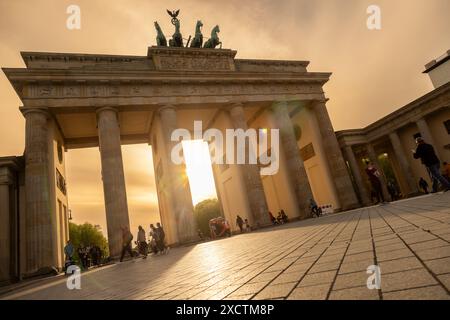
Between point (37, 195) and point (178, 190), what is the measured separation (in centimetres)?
820

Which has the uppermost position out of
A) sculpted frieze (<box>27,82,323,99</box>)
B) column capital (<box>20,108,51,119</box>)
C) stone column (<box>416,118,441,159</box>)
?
sculpted frieze (<box>27,82,323,99</box>)

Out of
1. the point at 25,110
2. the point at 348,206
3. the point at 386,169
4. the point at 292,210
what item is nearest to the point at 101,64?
the point at 25,110

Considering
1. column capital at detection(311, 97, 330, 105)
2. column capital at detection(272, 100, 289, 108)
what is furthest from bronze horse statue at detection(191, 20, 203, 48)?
column capital at detection(311, 97, 330, 105)

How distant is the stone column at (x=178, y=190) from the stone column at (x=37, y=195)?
7.32 m

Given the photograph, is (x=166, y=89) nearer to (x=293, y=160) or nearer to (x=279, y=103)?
(x=279, y=103)

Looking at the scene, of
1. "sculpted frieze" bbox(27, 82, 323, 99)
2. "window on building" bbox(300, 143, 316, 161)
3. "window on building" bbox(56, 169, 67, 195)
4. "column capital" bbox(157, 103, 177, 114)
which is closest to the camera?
"sculpted frieze" bbox(27, 82, 323, 99)

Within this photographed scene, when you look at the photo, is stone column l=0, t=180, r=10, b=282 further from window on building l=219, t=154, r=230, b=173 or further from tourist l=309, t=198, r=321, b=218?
tourist l=309, t=198, r=321, b=218

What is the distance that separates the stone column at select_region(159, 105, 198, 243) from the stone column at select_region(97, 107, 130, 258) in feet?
10.4

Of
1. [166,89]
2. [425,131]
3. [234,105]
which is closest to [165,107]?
[166,89]

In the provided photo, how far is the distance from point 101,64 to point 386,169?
56.6 meters

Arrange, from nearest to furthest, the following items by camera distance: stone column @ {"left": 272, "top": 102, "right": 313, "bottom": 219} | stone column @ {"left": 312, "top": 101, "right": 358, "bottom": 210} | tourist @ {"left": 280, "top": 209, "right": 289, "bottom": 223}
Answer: stone column @ {"left": 272, "top": 102, "right": 313, "bottom": 219} → stone column @ {"left": 312, "top": 101, "right": 358, "bottom": 210} → tourist @ {"left": 280, "top": 209, "right": 289, "bottom": 223}

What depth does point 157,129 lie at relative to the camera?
23812 millimetres

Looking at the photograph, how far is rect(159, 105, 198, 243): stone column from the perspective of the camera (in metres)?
19.0

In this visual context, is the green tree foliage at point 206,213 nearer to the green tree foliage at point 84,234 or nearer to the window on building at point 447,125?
the green tree foliage at point 84,234
